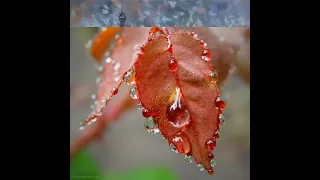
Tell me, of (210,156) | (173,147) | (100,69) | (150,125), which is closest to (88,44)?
(100,69)

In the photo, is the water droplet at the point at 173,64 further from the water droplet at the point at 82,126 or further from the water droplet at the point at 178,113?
the water droplet at the point at 82,126

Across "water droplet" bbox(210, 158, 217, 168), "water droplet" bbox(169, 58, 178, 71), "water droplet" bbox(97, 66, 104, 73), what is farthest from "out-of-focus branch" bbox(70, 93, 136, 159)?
"water droplet" bbox(210, 158, 217, 168)

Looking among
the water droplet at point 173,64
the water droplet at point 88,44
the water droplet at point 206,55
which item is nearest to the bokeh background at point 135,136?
the water droplet at point 88,44

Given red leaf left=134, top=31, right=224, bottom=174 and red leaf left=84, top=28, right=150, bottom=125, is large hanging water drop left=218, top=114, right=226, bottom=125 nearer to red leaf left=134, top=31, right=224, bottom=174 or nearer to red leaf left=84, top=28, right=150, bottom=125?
red leaf left=134, top=31, right=224, bottom=174

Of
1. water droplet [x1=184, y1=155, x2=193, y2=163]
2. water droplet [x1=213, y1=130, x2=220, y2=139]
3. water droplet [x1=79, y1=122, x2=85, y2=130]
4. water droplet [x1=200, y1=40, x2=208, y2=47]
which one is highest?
water droplet [x1=200, y1=40, x2=208, y2=47]

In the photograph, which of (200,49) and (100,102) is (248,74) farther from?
(100,102)

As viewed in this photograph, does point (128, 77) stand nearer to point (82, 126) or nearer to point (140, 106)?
point (140, 106)
